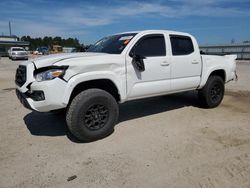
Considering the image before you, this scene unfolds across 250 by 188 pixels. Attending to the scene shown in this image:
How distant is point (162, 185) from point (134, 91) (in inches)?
82.2

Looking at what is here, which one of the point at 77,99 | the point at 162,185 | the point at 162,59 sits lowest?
the point at 162,185

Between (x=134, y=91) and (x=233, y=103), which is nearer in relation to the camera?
(x=134, y=91)

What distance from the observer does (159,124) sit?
202 inches

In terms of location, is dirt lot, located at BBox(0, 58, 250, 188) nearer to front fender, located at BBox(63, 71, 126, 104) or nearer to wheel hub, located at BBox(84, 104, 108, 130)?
wheel hub, located at BBox(84, 104, 108, 130)

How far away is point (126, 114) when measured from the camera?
232 inches

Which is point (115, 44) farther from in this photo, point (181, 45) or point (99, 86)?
point (181, 45)

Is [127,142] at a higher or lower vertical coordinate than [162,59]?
lower

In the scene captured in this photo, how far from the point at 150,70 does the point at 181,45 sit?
1.27 m

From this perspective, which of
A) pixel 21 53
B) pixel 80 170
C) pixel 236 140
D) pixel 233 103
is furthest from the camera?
pixel 21 53

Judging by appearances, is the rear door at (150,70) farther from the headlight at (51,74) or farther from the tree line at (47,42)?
the tree line at (47,42)

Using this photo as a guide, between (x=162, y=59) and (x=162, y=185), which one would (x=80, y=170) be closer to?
(x=162, y=185)

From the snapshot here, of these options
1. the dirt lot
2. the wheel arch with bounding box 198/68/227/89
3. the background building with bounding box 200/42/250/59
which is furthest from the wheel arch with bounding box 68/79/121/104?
the background building with bounding box 200/42/250/59

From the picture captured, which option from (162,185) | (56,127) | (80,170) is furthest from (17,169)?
(162,185)

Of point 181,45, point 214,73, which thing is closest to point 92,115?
point 181,45
